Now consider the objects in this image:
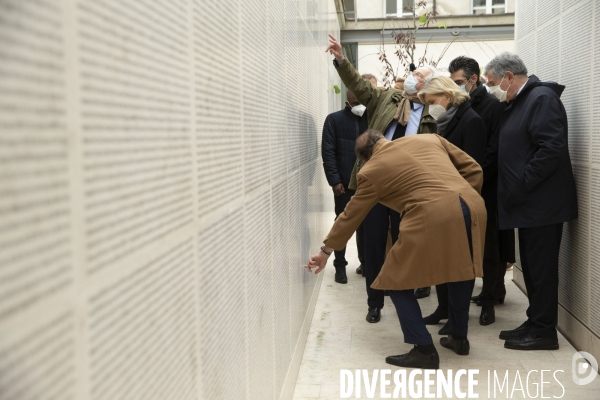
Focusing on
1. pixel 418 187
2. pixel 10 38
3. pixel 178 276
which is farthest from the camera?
pixel 418 187

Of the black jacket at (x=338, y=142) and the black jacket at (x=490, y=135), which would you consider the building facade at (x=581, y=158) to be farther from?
the black jacket at (x=338, y=142)

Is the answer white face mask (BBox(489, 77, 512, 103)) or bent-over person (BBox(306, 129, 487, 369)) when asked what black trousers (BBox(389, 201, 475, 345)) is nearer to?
bent-over person (BBox(306, 129, 487, 369))

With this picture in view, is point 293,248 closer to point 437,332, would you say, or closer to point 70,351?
point 437,332

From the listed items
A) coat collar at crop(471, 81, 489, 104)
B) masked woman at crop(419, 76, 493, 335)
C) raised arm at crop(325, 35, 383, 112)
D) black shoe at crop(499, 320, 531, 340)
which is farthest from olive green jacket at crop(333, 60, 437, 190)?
black shoe at crop(499, 320, 531, 340)

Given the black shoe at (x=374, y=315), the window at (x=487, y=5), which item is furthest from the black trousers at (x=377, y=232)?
the window at (x=487, y=5)

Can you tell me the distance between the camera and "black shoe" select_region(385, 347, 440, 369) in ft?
11.8

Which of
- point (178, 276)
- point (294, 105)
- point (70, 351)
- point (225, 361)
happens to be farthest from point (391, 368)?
point (70, 351)

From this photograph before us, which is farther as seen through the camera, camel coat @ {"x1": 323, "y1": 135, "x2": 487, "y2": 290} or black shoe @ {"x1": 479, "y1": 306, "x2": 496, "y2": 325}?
black shoe @ {"x1": 479, "y1": 306, "x2": 496, "y2": 325}

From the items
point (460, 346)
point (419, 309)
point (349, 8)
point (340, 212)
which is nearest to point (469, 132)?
point (419, 309)

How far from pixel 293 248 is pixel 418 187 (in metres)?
0.77

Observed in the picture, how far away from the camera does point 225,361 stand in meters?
1.59

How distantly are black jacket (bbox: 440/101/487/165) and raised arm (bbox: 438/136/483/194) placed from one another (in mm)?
529

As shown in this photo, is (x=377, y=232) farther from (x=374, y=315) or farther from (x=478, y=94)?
(x=478, y=94)

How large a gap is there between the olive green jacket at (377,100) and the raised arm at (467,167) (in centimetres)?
60
